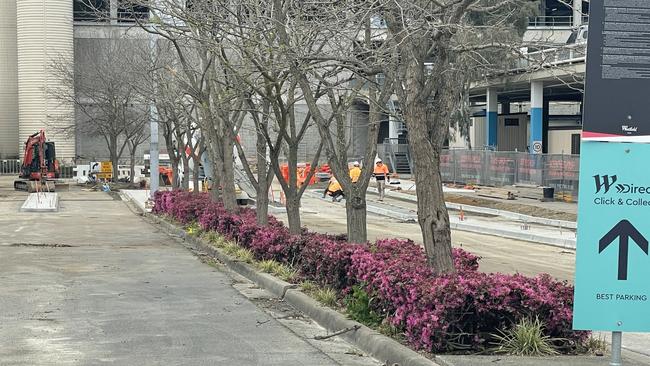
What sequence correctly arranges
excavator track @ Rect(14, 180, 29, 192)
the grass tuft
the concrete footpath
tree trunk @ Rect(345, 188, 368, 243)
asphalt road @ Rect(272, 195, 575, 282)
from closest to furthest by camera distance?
the concrete footpath → tree trunk @ Rect(345, 188, 368, 243) → asphalt road @ Rect(272, 195, 575, 282) → the grass tuft → excavator track @ Rect(14, 180, 29, 192)

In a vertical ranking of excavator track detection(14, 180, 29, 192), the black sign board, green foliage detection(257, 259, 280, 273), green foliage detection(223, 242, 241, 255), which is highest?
the black sign board

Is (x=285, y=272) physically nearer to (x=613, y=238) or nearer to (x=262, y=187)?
(x=262, y=187)

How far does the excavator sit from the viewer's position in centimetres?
5003

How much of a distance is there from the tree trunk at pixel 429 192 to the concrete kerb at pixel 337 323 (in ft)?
3.20

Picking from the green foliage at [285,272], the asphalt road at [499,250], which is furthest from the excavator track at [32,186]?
the green foliage at [285,272]

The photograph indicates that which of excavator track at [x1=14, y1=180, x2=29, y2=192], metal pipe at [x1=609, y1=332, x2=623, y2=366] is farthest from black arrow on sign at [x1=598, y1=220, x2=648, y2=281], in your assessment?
excavator track at [x1=14, y1=180, x2=29, y2=192]

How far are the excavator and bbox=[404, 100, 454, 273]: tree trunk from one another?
4370 centimetres

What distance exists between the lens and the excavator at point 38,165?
164ft

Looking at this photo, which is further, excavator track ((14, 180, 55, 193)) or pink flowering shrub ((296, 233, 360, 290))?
excavator track ((14, 180, 55, 193))

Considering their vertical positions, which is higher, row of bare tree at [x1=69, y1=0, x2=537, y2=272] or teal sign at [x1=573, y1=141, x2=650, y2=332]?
row of bare tree at [x1=69, y1=0, x2=537, y2=272]

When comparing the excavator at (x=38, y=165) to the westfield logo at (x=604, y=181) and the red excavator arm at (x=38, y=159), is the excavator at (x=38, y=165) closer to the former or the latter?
the red excavator arm at (x=38, y=159)

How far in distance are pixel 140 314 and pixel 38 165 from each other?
43.1m

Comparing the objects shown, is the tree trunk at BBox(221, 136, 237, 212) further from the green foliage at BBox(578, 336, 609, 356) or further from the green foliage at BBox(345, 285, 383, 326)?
the green foliage at BBox(578, 336, 609, 356)

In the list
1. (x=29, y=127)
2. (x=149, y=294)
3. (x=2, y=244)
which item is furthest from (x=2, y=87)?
(x=149, y=294)
